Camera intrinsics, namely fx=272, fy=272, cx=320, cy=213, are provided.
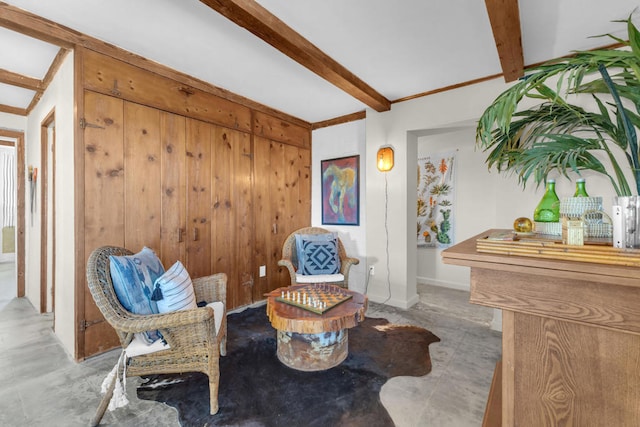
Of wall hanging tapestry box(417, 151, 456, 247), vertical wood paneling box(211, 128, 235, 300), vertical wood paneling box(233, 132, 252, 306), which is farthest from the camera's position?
wall hanging tapestry box(417, 151, 456, 247)

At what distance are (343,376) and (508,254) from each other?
1490 mm

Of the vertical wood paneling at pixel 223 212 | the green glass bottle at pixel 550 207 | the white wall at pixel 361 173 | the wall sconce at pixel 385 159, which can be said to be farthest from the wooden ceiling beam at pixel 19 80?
the green glass bottle at pixel 550 207

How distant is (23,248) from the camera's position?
3.48m

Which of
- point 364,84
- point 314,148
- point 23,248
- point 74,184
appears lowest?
point 23,248

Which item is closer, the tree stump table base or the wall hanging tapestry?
the tree stump table base

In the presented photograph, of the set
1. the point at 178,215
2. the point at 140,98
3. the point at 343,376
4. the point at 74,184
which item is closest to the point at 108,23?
the point at 140,98

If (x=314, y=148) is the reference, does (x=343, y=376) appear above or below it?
below

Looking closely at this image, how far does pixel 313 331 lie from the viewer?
5.77ft

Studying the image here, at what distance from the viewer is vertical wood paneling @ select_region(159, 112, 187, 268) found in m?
2.57

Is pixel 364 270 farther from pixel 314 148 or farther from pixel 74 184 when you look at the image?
pixel 74 184

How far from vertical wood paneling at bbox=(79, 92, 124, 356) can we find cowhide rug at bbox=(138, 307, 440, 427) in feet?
2.25

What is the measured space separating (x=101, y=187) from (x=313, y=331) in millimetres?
2005

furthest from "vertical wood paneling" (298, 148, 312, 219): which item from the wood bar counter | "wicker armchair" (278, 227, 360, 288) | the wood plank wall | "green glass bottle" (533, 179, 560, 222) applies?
the wood bar counter

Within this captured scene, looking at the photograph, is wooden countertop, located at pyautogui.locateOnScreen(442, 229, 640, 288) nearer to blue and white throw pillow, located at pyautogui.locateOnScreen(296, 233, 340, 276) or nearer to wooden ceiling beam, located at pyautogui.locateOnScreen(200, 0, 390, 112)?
wooden ceiling beam, located at pyautogui.locateOnScreen(200, 0, 390, 112)
